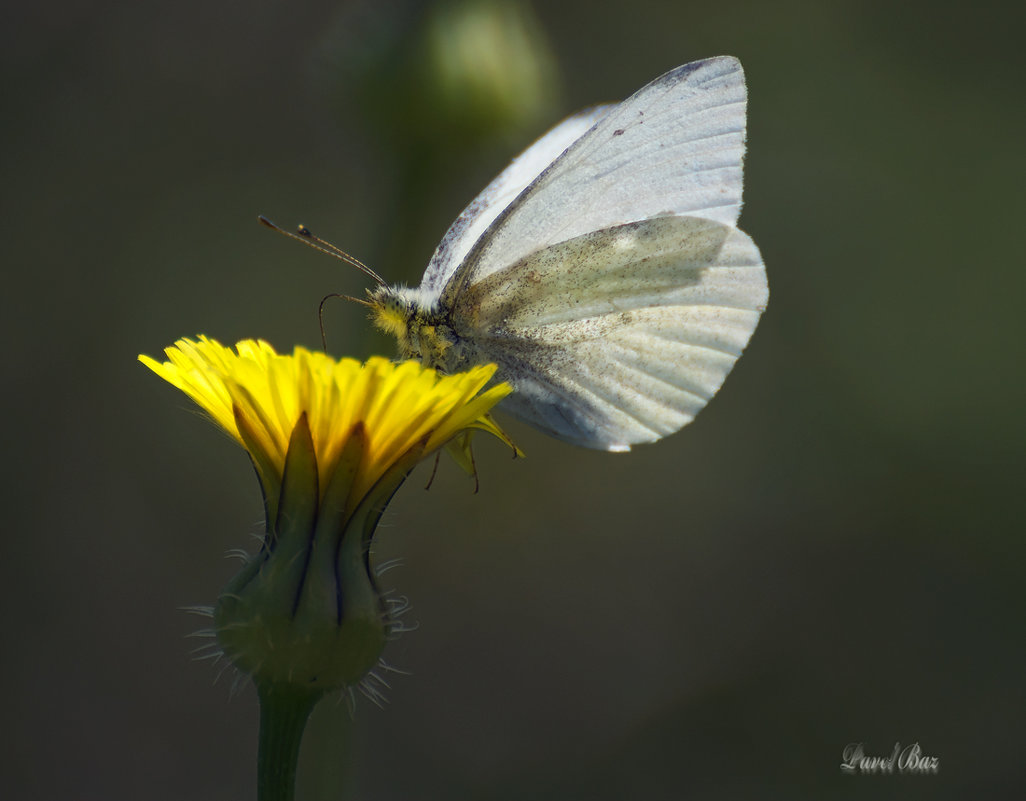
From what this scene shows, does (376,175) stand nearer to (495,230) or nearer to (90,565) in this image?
(495,230)

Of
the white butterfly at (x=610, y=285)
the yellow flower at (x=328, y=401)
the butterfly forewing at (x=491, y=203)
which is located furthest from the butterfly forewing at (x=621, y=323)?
the yellow flower at (x=328, y=401)

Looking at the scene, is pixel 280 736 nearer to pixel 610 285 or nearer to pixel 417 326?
pixel 417 326

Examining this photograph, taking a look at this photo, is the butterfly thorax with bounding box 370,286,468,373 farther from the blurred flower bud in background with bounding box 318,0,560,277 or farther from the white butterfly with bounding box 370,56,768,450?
the blurred flower bud in background with bounding box 318,0,560,277

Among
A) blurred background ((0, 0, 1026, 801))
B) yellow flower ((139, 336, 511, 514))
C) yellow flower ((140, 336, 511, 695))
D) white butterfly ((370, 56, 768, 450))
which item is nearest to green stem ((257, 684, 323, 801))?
yellow flower ((140, 336, 511, 695))

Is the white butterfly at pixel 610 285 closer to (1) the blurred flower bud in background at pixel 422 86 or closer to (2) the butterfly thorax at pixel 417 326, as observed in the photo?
(2) the butterfly thorax at pixel 417 326

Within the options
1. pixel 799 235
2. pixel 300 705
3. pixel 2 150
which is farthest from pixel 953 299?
pixel 2 150

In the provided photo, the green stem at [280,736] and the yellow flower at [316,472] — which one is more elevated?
the yellow flower at [316,472]
